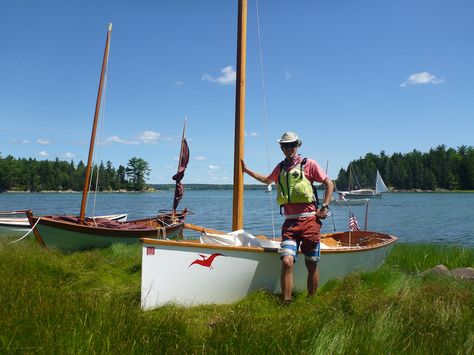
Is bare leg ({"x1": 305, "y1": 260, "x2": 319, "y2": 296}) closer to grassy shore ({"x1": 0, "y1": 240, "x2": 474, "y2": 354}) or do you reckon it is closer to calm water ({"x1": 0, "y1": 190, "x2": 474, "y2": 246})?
grassy shore ({"x1": 0, "y1": 240, "x2": 474, "y2": 354})

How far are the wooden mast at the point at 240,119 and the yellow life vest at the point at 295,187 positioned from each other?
1.13 meters

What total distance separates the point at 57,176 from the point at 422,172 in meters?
122

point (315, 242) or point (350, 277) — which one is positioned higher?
point (315, 242)

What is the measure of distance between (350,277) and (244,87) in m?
3.60

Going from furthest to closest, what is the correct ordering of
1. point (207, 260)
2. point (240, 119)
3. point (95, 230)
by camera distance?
point (95, 230) < point (240, 119) < point (207, 260)

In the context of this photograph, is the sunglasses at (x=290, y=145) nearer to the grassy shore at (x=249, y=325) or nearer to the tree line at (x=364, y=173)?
the grassy shore at (x=249, y=325)

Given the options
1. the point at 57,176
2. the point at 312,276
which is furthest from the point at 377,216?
the point at 57,176

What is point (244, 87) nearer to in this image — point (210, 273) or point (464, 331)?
point (210, 273)

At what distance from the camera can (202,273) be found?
5223 mm

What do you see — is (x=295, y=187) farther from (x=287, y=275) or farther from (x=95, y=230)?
(x=95, y=230)

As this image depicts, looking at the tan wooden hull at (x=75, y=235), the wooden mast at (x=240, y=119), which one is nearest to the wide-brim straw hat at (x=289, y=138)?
the wooden mast at (x=240, y=119)

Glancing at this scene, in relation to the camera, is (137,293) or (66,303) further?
(137,293)

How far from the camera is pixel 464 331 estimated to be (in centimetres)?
364

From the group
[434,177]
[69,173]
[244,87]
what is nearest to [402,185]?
[434,177]
